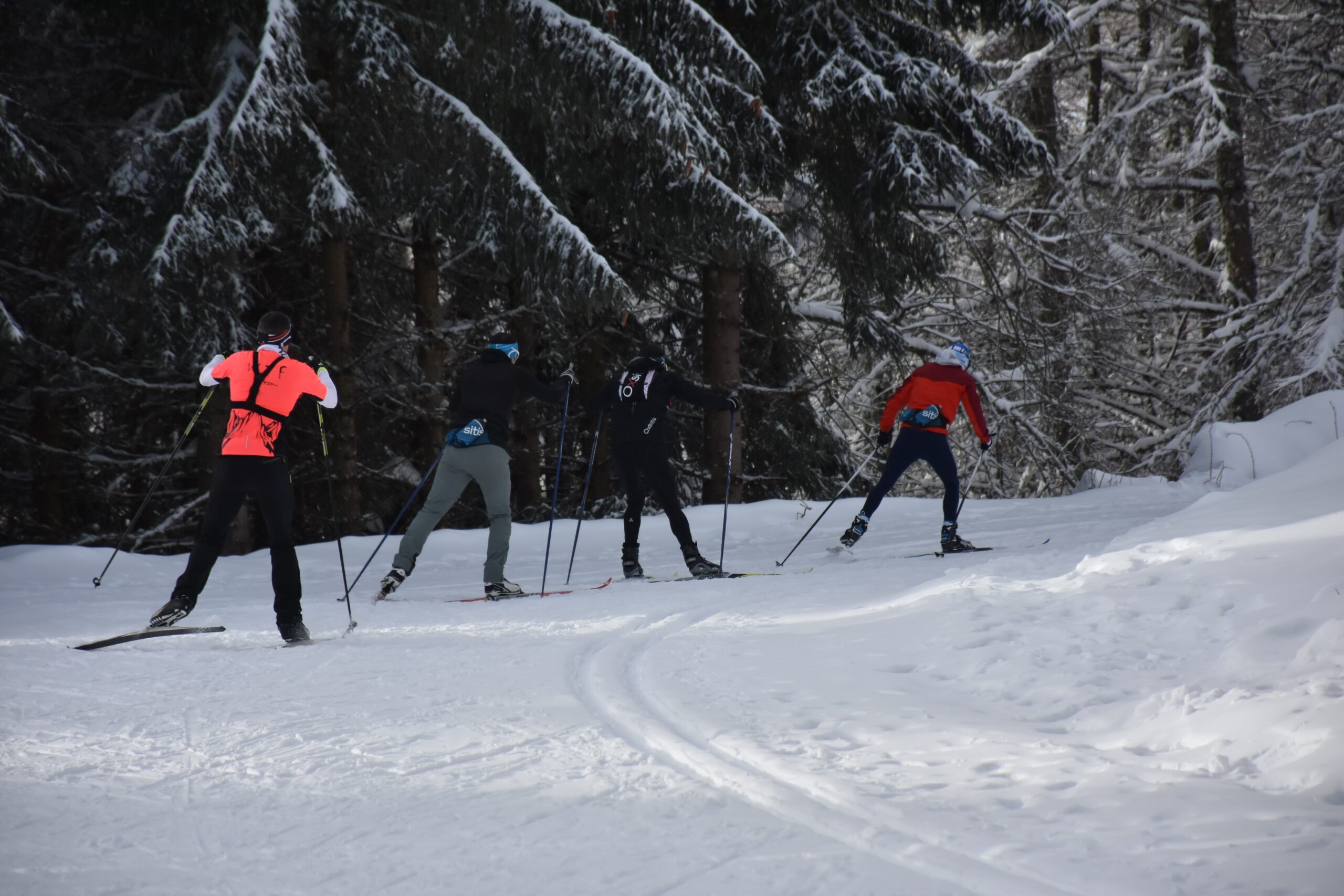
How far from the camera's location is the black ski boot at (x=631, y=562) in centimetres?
797

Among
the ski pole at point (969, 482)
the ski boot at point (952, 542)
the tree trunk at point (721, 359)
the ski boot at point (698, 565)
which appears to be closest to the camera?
the ski boot at point (698, 565)

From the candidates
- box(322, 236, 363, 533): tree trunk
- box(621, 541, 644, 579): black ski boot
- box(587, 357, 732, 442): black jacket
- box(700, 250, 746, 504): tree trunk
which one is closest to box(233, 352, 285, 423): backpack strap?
box(587, 357, 732, 442): black jacket

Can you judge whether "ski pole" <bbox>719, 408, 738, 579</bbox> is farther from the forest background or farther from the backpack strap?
the backpack strap

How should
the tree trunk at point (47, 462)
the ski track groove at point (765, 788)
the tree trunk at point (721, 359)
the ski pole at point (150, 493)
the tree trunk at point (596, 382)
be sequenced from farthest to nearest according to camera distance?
the tree trunk at point (596, 382) < the tree trunk at point (47, 462) < the tree trunk at point (721, 359) < the ski pole at point (150, 493) < the ski track groove at point (765, 788)

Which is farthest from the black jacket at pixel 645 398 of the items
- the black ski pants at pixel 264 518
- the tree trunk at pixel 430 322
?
the tree trunk at pixel 430 322

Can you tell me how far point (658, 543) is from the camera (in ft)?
33.1

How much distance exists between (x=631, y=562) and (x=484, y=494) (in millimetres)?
1492

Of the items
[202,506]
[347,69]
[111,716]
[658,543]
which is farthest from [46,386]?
[111,716]

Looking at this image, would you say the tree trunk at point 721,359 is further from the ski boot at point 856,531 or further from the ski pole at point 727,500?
the ski boot at point 856,531

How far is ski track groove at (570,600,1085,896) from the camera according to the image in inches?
92.4

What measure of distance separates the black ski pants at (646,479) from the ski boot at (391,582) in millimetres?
1742

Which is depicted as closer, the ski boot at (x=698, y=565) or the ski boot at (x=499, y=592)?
the ski boot at (x=499, y=592)

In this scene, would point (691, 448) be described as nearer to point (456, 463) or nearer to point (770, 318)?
point (770, 318)

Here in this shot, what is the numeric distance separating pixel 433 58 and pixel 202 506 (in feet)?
20.5
